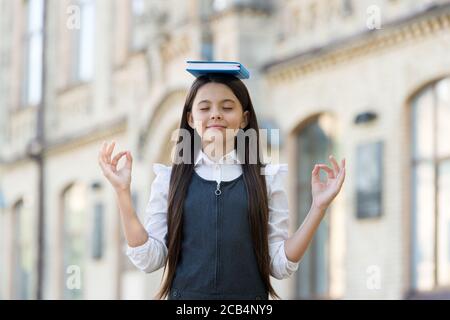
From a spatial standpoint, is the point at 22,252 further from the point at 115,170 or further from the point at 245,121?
the point at 115,170

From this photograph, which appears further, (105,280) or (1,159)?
(1,159)

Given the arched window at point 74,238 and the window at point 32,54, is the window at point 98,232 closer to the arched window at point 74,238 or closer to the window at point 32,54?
the arched window at point 74,238

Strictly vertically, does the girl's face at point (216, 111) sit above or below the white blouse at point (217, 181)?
above

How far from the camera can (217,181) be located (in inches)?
173

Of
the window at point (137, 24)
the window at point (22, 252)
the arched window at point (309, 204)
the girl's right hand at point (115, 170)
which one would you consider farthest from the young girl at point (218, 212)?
the window at point (22, 252)

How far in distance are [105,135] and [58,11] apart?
150 inches

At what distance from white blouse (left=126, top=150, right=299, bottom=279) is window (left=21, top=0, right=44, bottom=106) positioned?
23.2m

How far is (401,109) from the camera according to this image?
15.5 meters

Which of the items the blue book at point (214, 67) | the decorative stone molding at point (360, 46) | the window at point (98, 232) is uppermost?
the decorative stone molding at point (360, 46)

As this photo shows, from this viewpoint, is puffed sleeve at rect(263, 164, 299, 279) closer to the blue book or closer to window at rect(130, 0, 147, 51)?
the blue book

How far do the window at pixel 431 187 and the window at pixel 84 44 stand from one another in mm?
10734

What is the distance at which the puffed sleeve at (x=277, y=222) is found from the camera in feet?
14.4
